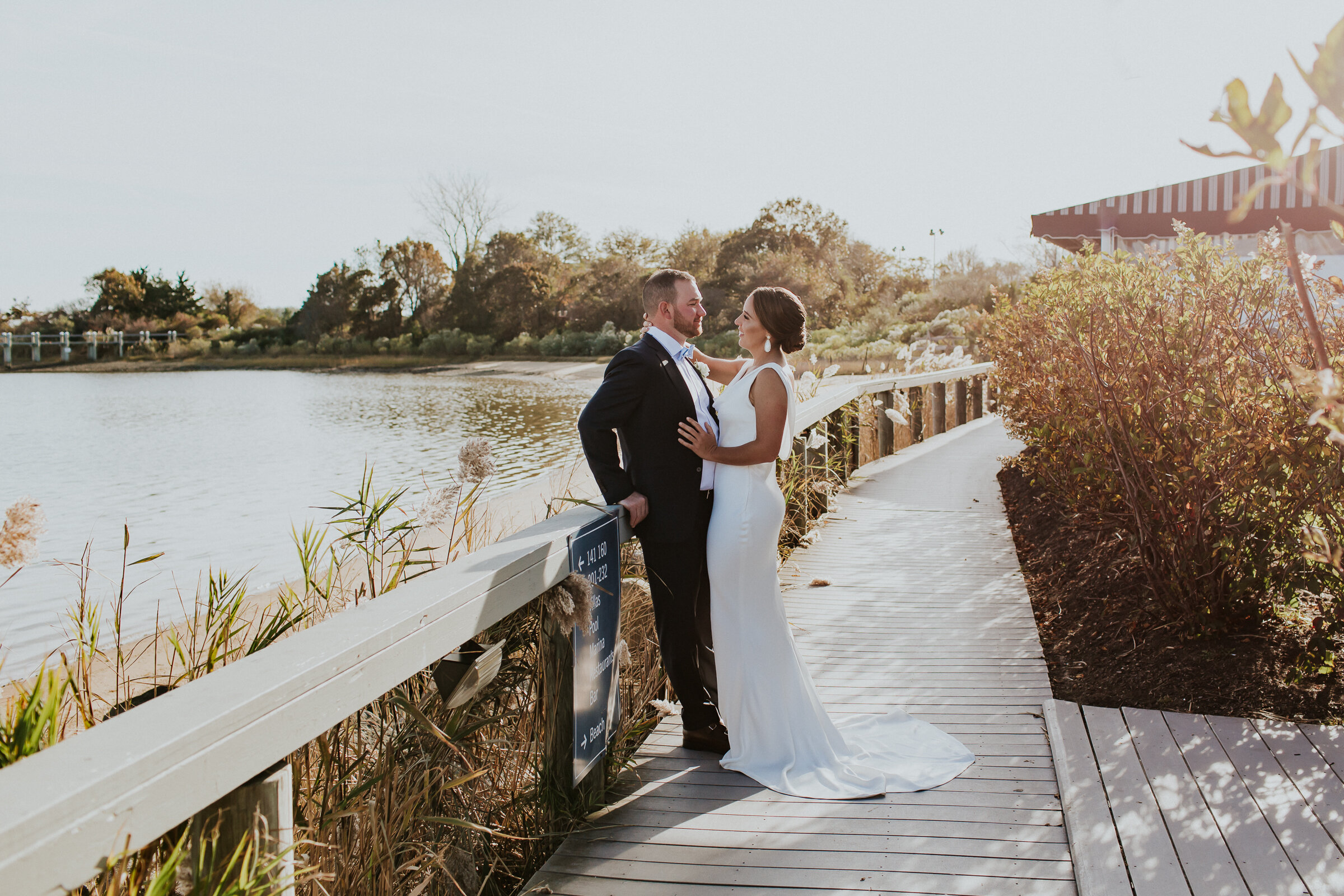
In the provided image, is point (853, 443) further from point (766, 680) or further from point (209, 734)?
point (209, 734)

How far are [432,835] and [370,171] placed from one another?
73.2m

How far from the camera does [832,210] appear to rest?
5722 cm

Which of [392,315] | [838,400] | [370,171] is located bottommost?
[838,400]

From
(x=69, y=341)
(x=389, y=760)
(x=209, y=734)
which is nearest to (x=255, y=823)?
(x=209, y=734)

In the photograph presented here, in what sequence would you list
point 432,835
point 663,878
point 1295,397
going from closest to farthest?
point 432,835
point 663,878
point 1295,397

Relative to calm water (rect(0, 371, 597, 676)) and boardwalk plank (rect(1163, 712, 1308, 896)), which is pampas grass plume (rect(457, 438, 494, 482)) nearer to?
calm water (rect(0, 371, 597, 676))

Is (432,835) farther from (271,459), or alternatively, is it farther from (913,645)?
(271,459)

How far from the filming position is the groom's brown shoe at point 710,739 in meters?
3.29

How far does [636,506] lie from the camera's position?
318cm

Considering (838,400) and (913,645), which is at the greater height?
(838,400)

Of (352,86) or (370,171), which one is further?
(370,171)

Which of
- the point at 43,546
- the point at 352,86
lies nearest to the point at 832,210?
the point at 352,86

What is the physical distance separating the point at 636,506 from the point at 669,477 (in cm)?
17

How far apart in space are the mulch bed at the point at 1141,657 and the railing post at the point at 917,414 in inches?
278
